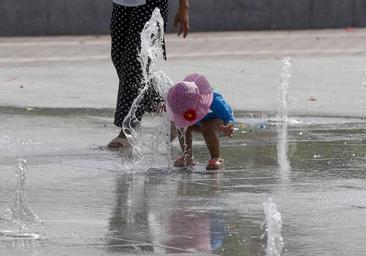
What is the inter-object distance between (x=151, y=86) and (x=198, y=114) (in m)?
1.25

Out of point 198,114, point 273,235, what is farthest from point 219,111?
point 273,235

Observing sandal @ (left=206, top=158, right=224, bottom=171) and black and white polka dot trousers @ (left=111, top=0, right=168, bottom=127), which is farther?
black and white polka dot trousers @ (left=111, top=0, right=168, bottom=127)

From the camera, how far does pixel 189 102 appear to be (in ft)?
28.8

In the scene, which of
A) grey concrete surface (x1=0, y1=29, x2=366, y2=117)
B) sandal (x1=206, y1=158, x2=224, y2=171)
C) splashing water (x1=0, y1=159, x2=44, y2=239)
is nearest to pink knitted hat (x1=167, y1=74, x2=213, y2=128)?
sandal (x1=206, y1=158, x2=224, y2=171)

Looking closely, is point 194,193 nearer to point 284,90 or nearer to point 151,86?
point 151,86

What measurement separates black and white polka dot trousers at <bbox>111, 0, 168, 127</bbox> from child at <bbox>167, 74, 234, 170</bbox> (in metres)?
1.13

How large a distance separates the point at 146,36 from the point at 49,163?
4.23 feet

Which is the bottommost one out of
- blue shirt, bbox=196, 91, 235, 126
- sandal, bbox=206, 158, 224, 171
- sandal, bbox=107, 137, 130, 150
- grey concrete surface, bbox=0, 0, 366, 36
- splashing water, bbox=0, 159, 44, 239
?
grey concrete surface, bbox=0, 0, 366, 36

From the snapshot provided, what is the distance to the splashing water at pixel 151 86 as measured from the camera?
9500 millimetres

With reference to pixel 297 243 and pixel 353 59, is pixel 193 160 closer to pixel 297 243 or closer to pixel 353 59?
pixel 297 243

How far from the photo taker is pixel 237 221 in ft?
22.7

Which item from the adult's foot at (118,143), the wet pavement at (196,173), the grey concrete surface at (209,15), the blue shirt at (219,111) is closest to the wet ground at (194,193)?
the wet pavement at (196,173)

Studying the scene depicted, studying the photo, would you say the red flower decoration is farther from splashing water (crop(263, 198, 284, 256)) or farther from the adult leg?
splashing water (crop(263, 198, 284, 256))

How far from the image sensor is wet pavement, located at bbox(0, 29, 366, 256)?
254 inches
